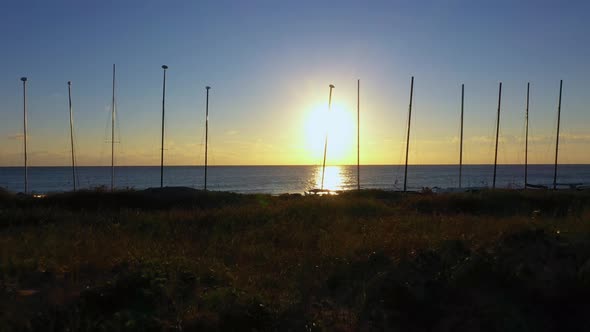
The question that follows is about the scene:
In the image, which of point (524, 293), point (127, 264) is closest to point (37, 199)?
point (127, 264)

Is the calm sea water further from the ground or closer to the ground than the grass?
closer to the ground

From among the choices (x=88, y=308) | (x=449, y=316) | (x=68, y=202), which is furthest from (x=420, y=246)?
(x=68, y=202)

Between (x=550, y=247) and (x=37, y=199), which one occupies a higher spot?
(x=550, y=247)

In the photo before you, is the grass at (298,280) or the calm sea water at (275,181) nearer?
the grass at (298,280)

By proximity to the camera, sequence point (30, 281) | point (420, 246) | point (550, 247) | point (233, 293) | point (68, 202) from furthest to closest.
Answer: point (68, 202) → point (420, 246) → point (550, 247) → point (30, 281) → point (233, 293)

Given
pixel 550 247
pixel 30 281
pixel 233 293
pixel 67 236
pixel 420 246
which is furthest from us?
pixel 67 236

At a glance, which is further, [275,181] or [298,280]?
[275,181]

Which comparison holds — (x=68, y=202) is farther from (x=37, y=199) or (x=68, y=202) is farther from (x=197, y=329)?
(x=197, y=329)

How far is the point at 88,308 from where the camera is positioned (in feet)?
20.2

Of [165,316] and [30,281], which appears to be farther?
[30,281]

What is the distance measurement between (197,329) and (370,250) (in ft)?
14.2

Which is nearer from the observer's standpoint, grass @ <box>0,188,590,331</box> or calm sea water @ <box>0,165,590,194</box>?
grass @ <box>0,188,590,331</box>

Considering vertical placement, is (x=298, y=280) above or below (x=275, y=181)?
above

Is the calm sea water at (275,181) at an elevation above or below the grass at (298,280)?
below
